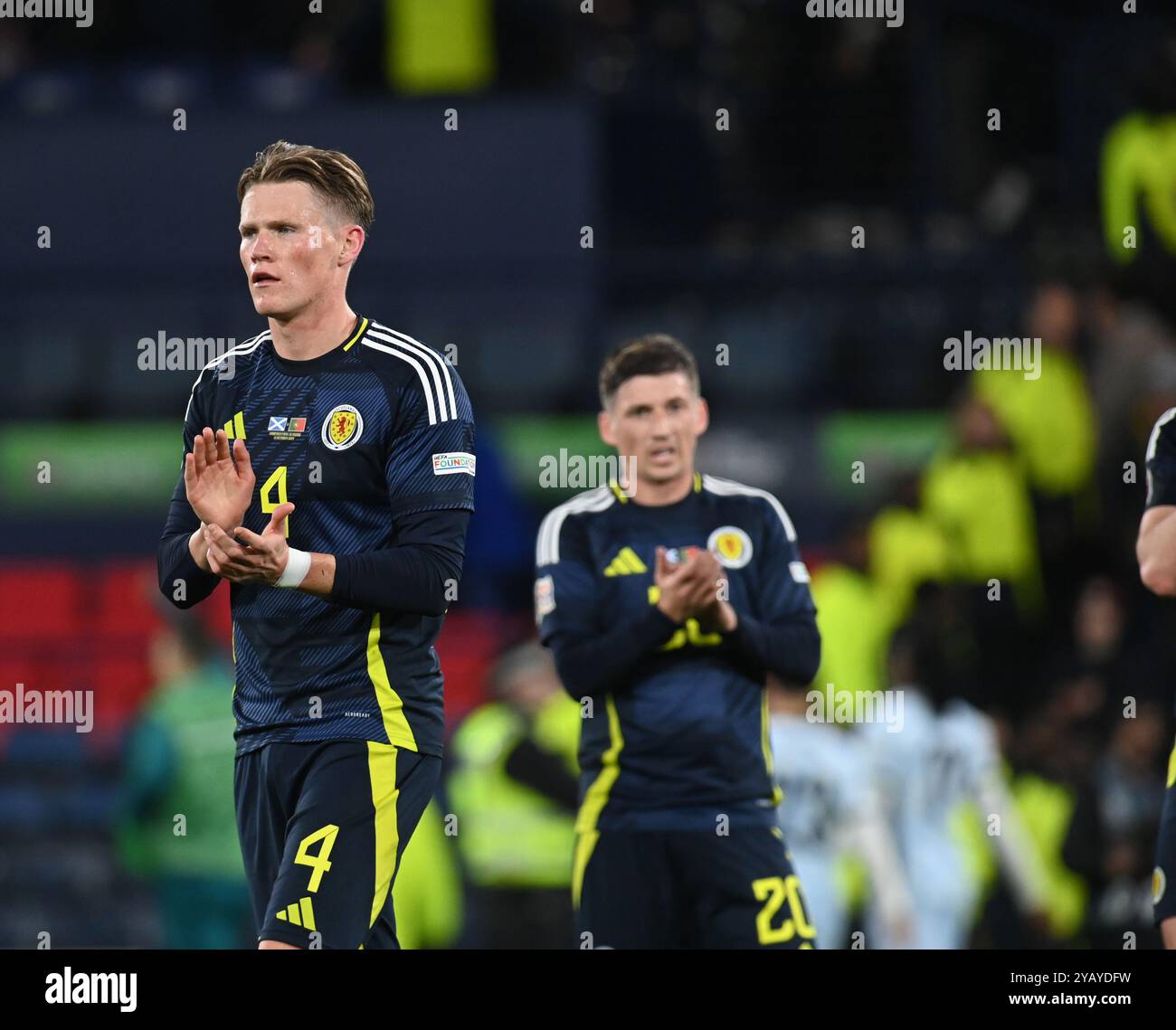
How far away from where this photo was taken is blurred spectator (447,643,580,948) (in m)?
9.38

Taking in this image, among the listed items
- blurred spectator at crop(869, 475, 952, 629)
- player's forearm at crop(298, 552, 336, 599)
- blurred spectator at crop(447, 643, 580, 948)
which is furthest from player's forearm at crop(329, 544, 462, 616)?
blurred spectator at crop(869, 475, 952, 629)

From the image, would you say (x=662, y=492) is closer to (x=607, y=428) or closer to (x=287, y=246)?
(x=607, y=428)

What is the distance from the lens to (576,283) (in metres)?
14.2

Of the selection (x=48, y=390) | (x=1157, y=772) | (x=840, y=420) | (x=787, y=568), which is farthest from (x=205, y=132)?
(x=787, y=568)

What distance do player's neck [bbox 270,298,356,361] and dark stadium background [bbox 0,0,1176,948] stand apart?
629cm

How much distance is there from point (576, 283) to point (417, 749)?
9.48m

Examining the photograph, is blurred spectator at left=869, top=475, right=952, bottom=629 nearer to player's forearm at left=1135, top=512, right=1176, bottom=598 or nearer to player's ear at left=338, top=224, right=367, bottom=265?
player's forearm at left=1135, top=512, right=1176, bottom=598

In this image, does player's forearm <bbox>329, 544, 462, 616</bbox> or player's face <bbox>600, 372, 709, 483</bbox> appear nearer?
player's forearm <bbox>329, 544, 462, 616</bbox>

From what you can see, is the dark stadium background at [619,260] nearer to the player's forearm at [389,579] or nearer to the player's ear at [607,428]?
the player's ear at [607,428]

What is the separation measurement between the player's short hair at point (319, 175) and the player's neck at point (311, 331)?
0.22 meters

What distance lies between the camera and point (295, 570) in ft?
15.3

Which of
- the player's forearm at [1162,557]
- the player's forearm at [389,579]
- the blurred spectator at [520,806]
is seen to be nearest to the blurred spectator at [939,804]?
the blurred spectator at [520,806]

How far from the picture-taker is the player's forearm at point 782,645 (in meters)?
5.91
